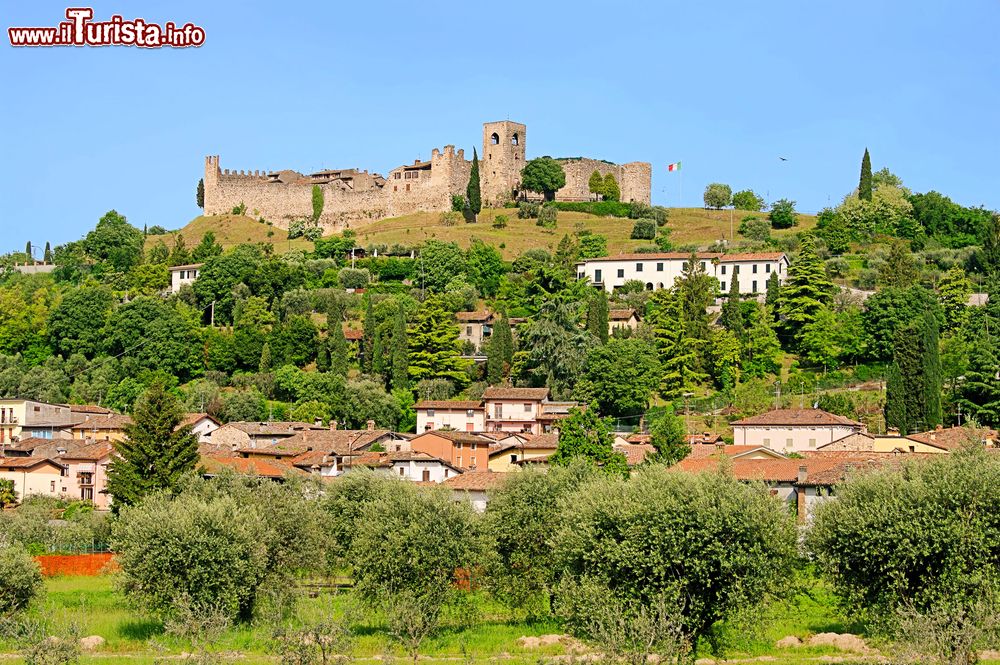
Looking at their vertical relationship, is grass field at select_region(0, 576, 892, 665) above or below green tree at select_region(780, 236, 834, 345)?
below

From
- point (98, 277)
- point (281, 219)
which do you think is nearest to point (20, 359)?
point (98, 277)

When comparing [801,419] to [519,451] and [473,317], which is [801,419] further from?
[473,317]

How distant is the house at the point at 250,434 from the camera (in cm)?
7331

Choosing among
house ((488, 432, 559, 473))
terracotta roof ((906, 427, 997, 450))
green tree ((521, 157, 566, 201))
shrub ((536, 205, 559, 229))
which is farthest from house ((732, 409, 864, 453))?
green tree ((521, 157, 566, 201))

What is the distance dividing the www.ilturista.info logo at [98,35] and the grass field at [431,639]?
49.8 feet

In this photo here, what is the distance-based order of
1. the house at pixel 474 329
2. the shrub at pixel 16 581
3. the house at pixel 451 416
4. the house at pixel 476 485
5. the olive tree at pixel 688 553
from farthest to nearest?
the house at pixel 474 329
the house at pixel 451 416
the house at pixel 476 485
the shrub at pixel 16 581
the olive tree at pixel 688 553

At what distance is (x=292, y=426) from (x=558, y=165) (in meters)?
58.5

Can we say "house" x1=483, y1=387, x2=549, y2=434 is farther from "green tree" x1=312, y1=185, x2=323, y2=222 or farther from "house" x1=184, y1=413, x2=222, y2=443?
"green tree" x1=312, y1=185, x2=323, y2=222

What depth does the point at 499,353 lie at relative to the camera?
267 feet

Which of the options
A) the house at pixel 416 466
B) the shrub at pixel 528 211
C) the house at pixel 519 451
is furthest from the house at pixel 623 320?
the shrub at pixel 528 211

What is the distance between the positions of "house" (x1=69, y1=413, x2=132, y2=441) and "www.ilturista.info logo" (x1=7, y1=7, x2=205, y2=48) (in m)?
36.3

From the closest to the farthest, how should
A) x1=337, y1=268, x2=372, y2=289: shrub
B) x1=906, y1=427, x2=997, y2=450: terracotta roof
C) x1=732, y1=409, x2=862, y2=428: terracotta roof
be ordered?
1. x1=906, y1=427, x2=997, y2=450: terracotta roof
2. x1=732, y1=409, x2=862, y2=428: terracotta roof
3. x1=337, y1=268, x2=372, y2=289: shrub

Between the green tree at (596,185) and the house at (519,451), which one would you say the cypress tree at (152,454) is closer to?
the house at (519,451)

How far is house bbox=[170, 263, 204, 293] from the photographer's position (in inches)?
4109
